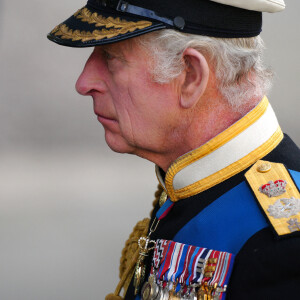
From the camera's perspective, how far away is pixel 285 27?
3240mm

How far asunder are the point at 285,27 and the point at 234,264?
2.32 metres

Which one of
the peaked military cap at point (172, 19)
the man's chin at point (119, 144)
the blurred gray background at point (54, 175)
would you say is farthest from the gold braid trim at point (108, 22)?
the blurred gray background at point (54, 175)

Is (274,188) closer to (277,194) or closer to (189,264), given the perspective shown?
(277,194)

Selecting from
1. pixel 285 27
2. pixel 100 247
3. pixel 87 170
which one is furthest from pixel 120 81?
pixel 285 27

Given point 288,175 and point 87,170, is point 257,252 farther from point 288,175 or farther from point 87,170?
point 87,170

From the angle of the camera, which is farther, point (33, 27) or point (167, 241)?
point (33, 27)

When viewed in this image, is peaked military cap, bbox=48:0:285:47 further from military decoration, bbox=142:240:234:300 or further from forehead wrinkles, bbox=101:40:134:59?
military decoration, bbox=142:240:234:300

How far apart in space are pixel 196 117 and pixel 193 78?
6 cm

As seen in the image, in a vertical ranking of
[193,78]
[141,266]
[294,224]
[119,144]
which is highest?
[193,78]

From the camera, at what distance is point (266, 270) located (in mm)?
1042

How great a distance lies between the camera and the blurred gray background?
2727 mm

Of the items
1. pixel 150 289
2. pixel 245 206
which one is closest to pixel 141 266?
pixel 150 289

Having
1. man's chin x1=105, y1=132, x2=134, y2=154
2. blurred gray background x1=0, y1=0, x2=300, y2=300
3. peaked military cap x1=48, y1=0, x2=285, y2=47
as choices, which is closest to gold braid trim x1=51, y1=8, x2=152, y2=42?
peaked military cap x1=48, y1=0, x2=285, y2=47

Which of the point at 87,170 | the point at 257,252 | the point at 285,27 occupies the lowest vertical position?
the point at 87,170
